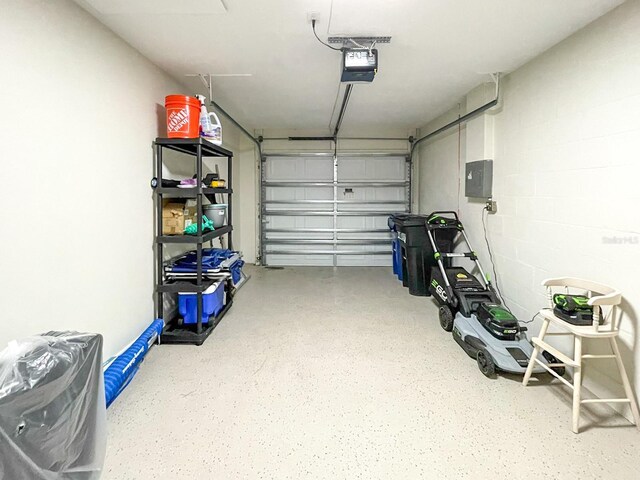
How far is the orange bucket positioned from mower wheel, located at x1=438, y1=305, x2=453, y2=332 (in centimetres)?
272

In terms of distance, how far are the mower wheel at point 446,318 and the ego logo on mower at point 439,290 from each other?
0.43 ft

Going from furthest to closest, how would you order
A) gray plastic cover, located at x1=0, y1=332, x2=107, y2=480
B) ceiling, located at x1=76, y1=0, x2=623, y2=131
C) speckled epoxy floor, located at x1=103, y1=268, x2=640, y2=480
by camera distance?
ceiling, located at x1=76, y1=0, x2=623, y2=131, speckled epoxy floor, located at x1=103, y1=268, x2=640, y2=480, gray plastic cover, located at x1=0, y1=332, x2=107, y2=480

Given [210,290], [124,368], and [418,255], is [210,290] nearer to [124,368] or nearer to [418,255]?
[124,368]

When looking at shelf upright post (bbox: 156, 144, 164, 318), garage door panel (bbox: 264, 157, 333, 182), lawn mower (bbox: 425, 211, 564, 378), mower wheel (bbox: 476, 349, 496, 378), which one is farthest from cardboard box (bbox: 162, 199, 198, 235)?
garage door panel (bbox: 264, 157, 333, 182)

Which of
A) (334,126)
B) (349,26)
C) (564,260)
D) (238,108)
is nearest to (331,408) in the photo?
(564,260)

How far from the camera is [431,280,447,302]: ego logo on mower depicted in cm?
334

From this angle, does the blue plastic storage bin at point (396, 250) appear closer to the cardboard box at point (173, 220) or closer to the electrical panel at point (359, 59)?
the electrical panel at point (359, 59)

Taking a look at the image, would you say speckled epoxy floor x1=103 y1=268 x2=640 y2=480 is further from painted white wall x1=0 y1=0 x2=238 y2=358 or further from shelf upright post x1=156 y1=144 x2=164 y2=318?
painted white wall x1=0 y1=0 x2=238 y2=358

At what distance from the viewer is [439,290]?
346 cm

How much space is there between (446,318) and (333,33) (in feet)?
8.33

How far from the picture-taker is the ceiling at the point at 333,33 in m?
2.01

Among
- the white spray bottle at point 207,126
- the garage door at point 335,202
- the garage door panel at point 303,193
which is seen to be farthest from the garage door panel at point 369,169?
the white spray bottle at point 207,126

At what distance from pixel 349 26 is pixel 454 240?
298 cm

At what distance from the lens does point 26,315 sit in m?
1.68
